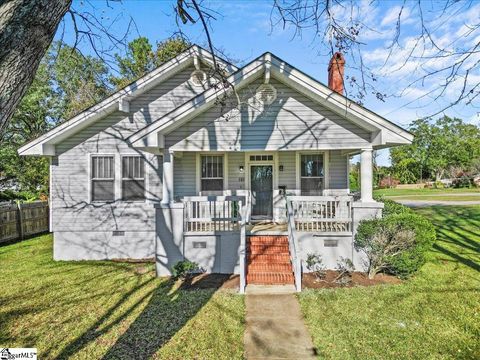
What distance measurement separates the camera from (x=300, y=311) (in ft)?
18.6

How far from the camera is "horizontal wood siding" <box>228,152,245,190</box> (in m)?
10.2

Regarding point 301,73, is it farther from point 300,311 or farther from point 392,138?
point 300,311

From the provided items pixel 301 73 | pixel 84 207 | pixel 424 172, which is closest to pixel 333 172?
pixel 301 73

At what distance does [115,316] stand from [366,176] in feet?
22.3

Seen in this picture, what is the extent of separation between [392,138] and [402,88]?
3.55m

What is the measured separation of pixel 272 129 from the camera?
8.12 m

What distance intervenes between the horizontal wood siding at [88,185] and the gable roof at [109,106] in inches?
11.4

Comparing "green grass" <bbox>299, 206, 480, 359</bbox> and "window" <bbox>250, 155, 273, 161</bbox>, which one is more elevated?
"window" <bbox>250, 155, 273, 161</bbox>

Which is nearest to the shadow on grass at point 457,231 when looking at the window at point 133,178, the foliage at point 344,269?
the foliage at point 344,269

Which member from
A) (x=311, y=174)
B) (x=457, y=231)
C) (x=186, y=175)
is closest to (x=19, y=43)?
(x=186, y=175)

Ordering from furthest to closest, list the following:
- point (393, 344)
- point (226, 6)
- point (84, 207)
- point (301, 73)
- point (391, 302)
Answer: point (84, 207), point (301, 73), point (391, 302), point (226, 6), point (393, 344)

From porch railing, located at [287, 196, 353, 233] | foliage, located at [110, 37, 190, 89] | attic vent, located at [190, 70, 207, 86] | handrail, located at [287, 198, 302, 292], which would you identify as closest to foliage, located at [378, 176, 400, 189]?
foliage, located at [110, 37, 190, 89]

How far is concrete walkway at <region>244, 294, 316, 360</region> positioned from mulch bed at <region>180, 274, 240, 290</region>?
832mm

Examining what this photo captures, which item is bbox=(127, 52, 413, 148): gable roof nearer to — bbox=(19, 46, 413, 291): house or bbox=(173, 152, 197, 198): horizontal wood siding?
bbox=(19, 46, 413, 291): house
